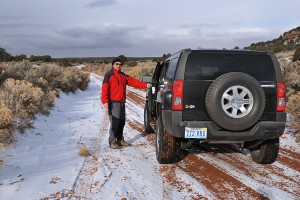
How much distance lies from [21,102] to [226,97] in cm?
672

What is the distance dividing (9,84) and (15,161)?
17.5ft

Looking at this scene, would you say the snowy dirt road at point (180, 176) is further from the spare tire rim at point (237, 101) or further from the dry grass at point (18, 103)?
the dry grass at point (18, 103)

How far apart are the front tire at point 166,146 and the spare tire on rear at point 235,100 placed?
108 cm

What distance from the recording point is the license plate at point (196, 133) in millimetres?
5207

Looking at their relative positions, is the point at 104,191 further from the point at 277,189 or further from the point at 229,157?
the point at 229,157

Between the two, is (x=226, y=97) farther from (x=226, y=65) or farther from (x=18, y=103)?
(x=18, y=103)

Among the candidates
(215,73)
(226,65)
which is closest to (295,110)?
(226,65)

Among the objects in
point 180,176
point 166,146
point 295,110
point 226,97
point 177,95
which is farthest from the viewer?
point 295,110

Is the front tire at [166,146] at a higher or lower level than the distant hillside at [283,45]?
lower

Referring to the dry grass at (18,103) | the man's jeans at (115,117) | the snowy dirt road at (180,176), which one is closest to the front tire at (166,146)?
the snowy dirt road at (180,176)

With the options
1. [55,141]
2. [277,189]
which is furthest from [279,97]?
[55,141]

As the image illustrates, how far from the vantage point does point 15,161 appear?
6059 mm

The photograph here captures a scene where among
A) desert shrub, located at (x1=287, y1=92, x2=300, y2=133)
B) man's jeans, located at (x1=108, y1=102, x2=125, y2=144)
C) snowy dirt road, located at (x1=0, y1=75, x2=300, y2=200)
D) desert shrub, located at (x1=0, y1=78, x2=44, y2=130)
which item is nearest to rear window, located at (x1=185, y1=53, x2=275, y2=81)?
snowy dirt road, located at (x1=0, y1=75, x2=300, y2=200)

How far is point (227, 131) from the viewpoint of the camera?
17.2 feet
